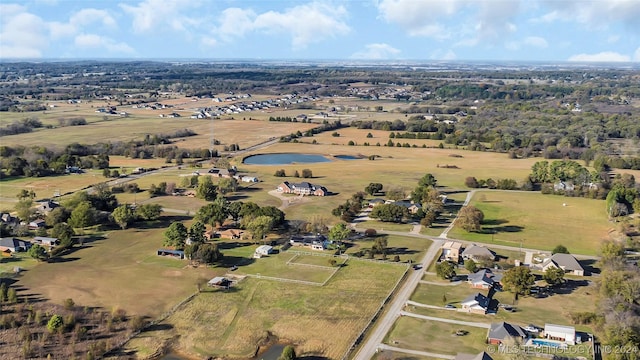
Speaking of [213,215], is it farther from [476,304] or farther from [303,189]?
[476,304]

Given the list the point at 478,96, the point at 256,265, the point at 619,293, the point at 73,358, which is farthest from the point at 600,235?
the point at 478,96

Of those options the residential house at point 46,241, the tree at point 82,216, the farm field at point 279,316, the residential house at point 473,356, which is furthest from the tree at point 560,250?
the residential house at point 46,241

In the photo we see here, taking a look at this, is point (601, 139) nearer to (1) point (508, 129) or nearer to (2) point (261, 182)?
(1) point (508, 129)

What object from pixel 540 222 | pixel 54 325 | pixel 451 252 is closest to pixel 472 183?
pixel 540 222

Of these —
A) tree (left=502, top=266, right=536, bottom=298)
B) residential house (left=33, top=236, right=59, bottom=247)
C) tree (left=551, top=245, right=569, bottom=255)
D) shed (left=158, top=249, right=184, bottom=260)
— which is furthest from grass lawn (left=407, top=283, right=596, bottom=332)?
residential house (left=33, top=236, right=59, bottom=247)

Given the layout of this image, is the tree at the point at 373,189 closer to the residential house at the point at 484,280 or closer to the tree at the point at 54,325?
the residential house at the point at 484,280

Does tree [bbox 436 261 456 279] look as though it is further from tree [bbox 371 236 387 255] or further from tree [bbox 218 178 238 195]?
tree [bbox 218 178 238 195]
